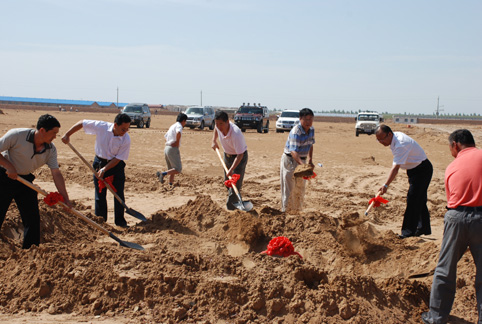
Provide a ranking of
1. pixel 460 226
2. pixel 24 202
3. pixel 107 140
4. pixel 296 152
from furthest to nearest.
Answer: pixel 296 152 < pixel 107 140 < pixel 24 202 < pixel 460 226

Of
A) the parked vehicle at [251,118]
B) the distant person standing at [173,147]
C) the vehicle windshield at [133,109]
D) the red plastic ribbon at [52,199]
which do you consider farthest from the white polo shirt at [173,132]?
the vehicle windshield at [133,109]

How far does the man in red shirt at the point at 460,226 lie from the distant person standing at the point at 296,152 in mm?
3178

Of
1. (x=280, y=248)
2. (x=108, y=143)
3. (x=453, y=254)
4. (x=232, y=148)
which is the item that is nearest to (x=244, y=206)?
(x=232, y=148)

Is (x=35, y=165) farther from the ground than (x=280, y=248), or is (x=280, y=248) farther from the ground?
(x=35, y=165)

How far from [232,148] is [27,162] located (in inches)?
132

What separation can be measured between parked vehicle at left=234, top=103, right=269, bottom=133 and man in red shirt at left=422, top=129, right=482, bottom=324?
83.5 ft

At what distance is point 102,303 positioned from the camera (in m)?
4.53

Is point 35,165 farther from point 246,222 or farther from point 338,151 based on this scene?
point 338,151

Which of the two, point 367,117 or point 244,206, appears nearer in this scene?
point 244,206

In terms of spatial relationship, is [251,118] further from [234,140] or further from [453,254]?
[453,254]

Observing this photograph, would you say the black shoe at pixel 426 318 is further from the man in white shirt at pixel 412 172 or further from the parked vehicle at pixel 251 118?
the parked vehicle at pixel 251 118

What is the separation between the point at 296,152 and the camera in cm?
750

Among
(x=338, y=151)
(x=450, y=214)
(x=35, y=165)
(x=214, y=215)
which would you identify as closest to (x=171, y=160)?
(x=214, y=215)

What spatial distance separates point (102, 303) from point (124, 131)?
3.15 metres
